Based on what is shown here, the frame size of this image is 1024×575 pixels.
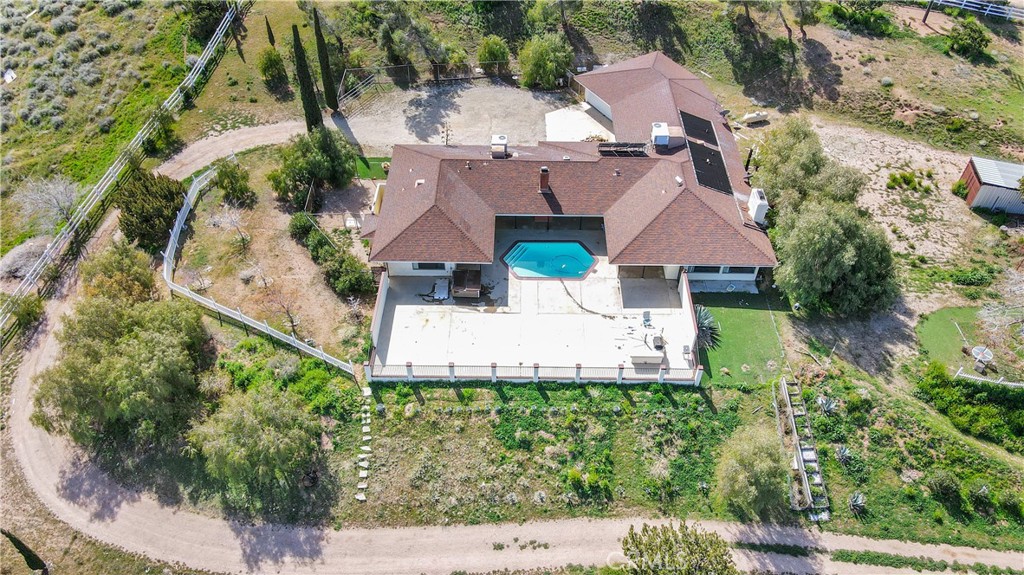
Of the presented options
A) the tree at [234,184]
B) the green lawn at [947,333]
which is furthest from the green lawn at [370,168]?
the green lawn at [947,333]

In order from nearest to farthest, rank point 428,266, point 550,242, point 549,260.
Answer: point 428,266 < point 549,260 < point 550,242

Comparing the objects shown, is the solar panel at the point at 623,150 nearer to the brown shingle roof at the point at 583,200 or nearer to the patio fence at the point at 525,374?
the brown shingle roof at the point at 583,200

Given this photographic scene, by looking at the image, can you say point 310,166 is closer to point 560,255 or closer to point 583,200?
point 560,255

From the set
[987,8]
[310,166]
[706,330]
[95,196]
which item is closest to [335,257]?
[310,166]

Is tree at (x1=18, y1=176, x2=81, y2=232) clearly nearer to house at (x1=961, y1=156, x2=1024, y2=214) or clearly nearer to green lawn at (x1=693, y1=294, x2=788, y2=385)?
green lawn at (x1=693, y1=294, x2=788, y2=385)

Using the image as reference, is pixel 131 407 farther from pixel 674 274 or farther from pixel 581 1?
pixel 581 1

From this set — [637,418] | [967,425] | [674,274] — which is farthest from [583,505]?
[967,425]
